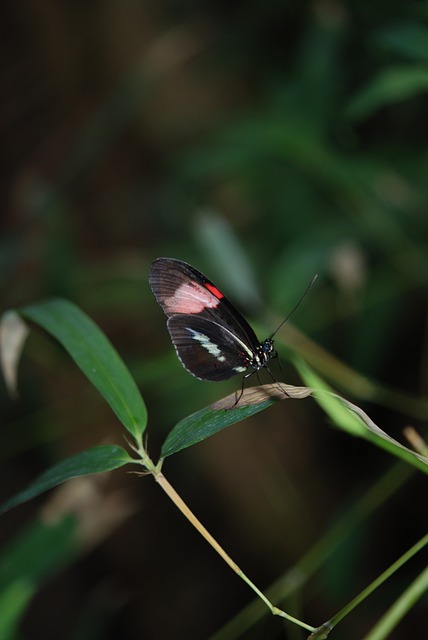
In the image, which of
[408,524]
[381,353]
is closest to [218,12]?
[381,353]

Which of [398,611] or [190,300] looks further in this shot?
[190,300]

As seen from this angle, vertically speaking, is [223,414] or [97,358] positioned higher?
[97,358]

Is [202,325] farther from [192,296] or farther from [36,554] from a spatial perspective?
[36,554]

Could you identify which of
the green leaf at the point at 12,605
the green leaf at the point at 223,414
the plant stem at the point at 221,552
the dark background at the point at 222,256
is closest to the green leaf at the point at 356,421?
the green leaf at the point at 223,414

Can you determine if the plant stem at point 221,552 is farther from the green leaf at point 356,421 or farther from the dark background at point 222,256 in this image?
the dark background at point 222,256

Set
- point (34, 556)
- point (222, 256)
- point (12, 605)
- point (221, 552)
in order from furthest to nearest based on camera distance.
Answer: point (222, 256)
point (34, 556)
point (12, 605)
point (221, 552)

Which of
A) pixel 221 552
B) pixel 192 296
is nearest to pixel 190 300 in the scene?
pixel 192 296

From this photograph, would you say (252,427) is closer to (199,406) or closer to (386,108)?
(199,406)
